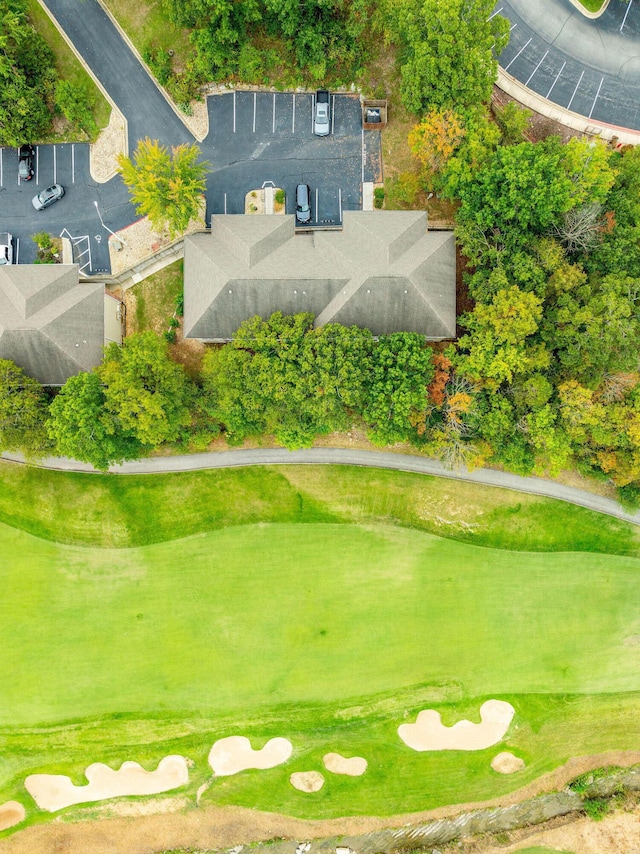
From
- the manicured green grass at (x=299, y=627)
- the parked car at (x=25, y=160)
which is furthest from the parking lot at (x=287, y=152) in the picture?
the manicured green grass at (x=299, y=627)

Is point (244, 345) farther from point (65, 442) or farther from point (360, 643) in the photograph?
point (360, 643)

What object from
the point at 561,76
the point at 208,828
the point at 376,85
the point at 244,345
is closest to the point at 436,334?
the point at 244,345

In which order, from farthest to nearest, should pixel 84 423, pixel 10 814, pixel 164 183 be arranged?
1. pixel 10 814
2. pixel 164 183
3. pixel 84 423

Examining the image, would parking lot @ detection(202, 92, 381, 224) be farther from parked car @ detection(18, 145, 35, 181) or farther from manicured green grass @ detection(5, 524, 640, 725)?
manicured green grass @ detection(5, 524, 640, 725)

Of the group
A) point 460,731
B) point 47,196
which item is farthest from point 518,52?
point 460,731

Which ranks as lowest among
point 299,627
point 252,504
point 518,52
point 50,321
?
point 299,627

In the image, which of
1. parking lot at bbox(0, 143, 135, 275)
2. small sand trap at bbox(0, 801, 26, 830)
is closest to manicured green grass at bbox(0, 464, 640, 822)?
small sand trap at bbox(0, 801, 26, 830)

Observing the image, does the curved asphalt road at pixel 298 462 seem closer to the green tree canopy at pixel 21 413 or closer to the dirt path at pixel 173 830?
the green tree canopy at pixel 21 413

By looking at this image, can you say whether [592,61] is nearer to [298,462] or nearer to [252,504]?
[298,462]
